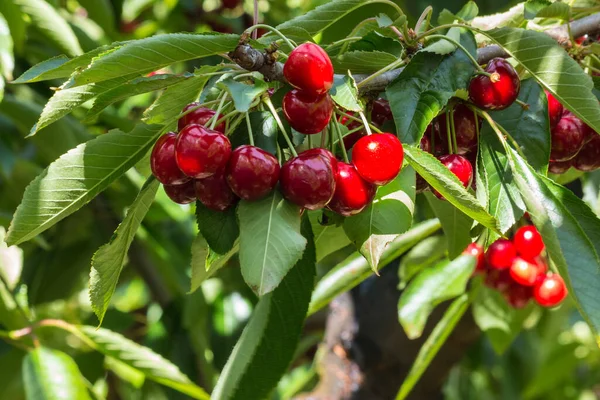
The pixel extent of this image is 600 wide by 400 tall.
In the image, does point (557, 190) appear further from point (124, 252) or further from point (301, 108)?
point (124, 252)

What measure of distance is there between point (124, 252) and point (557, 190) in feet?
1.47

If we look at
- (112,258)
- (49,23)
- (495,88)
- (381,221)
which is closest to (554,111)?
(495,88)

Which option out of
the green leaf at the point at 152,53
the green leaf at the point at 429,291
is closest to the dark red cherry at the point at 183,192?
the green leaf at the point at 152,53

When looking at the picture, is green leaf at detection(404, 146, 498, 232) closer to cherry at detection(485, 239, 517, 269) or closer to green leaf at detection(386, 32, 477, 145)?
green leaf at detection(386, 32, 477, 145)

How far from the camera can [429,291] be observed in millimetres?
1376

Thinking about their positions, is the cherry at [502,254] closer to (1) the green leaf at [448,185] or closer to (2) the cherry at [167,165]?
(1) the green leaf at [448,185]

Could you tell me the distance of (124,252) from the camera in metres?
0.77

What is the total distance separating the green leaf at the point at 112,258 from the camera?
765 millimetres

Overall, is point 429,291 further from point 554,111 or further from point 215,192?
point 215,192

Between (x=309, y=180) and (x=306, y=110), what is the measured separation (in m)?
0.07

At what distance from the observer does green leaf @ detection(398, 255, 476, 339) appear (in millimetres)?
1322

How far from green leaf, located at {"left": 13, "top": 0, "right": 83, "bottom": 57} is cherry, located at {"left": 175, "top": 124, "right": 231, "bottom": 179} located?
102cm

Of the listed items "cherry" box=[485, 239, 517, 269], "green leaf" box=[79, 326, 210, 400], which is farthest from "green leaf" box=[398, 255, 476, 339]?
"green leaf" box=[79, 326, 210, 400]

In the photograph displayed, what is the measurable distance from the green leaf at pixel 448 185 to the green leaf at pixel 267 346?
338 millimetres
